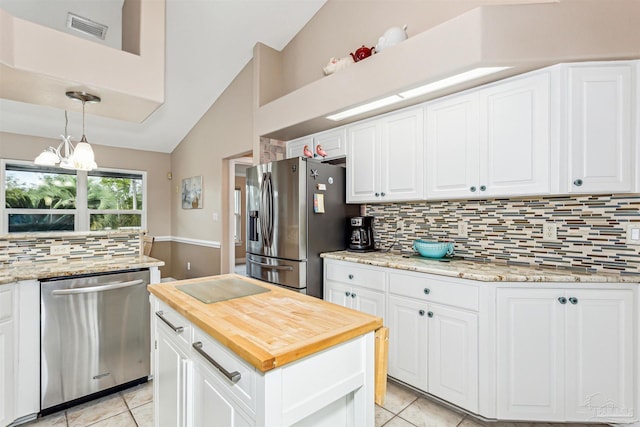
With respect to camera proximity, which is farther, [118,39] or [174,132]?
[174,132]

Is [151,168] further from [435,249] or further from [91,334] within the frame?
[435,249]

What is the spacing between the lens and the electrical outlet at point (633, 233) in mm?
1808

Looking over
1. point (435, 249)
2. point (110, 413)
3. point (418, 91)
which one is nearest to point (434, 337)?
point (435, 249)

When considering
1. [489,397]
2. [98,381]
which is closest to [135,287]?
[98,381]

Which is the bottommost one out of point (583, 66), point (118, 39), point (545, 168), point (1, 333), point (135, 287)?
point (1, 333)

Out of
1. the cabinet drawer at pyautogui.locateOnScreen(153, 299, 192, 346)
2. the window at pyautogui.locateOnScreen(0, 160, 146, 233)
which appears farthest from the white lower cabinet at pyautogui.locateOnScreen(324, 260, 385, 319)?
the window at pyautogui.locateOnScreen(0, 160, 146, 233)

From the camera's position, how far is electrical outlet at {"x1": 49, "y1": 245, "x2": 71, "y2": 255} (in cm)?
217

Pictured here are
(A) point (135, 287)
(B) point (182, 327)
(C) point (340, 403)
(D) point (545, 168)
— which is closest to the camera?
(C) point (340, 403)

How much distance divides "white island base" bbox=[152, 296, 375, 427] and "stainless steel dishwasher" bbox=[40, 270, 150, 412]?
100cm

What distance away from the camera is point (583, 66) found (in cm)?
177

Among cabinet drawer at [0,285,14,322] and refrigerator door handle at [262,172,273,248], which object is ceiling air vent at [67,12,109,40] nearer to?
refrigerator door handle at [262,172,273,248]

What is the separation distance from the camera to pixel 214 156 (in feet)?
15.7

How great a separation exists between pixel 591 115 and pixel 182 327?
8.02 ft

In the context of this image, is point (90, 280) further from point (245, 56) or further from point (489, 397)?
point (245, 56)
